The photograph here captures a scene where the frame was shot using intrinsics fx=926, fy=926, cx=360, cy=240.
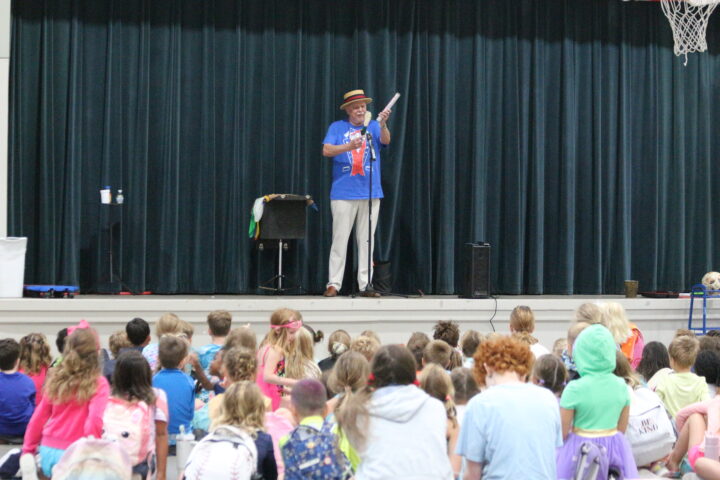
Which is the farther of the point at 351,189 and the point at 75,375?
the point at 351,189

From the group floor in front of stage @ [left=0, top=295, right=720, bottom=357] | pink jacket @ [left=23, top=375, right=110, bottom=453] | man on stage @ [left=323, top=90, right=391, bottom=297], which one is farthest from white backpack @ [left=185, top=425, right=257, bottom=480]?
man on stage @ [left=323, top=90, right=391, bottom=297]

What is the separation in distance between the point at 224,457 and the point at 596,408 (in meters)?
1.61

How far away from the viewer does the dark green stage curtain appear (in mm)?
9594

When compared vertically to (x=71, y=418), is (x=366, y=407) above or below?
above

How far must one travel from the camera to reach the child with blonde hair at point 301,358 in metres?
5.13

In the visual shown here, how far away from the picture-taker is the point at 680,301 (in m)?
9.67

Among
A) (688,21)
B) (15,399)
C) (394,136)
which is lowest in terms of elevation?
(15,399)

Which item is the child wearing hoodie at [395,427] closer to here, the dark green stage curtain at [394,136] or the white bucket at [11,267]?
the white bucket at [11,267]

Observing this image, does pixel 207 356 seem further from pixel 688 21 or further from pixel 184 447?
pixel 688 21

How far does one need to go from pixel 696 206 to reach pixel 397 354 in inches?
353

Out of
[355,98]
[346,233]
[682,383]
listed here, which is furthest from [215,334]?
[355,98]

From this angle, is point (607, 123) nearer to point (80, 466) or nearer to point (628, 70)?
point (628, 70)

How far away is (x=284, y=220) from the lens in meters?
9.33

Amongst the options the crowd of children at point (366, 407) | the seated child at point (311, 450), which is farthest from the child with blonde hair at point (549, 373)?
the seated child at point (311, 450)
